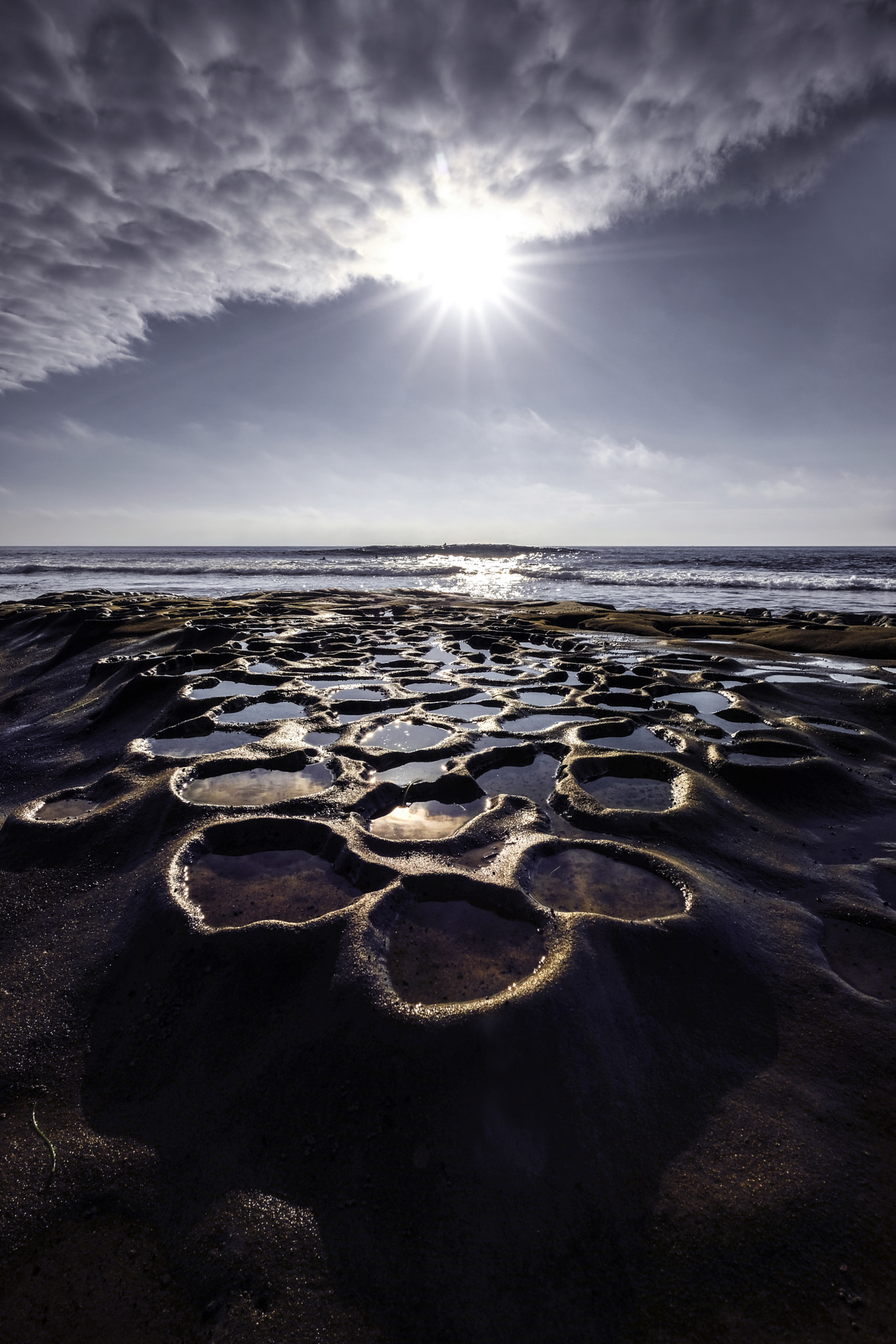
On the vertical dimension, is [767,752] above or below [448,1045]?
above

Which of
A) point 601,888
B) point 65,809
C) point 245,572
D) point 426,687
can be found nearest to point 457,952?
point 601,888

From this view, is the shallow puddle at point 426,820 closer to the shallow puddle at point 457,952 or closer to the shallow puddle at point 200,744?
the shallow puddle at point 457,952

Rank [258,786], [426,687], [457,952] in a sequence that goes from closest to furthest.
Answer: [457,952], [258,786], [426,687]

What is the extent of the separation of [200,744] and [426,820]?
232 centimetres

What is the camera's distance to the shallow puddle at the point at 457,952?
2.24 metres

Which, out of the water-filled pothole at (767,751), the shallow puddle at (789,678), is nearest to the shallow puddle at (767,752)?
the water-filled pothole at (767,751)

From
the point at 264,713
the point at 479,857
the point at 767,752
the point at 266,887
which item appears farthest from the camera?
the point at 264,713

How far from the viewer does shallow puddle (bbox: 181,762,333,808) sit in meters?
3.80

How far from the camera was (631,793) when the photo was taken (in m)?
4.05

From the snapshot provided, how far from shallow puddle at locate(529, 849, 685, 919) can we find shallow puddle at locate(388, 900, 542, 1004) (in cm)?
31

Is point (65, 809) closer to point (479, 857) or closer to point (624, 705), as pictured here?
point (479, 857)

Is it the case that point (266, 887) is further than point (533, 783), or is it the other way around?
point (533, 783)

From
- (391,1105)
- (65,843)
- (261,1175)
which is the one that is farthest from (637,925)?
(65,843)

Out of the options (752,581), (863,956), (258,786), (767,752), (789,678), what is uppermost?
(752,581)
